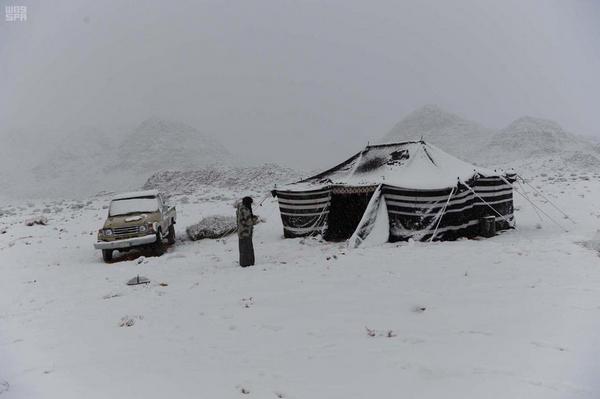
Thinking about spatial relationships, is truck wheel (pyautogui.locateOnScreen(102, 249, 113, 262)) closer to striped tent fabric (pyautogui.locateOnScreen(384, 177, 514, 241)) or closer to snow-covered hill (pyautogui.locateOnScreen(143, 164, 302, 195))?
striped tent fabric (pyautogui.locateOnScreen(384, 177, 514, 241))

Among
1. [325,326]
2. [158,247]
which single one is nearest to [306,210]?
[158,247]

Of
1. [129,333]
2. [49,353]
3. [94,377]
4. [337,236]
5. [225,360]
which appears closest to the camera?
[94,377]

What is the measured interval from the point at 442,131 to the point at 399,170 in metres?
61.0

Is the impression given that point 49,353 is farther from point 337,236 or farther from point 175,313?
point 337,236

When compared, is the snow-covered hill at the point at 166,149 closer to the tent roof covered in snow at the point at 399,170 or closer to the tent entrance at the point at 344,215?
the tent roof covered in snow at the point at 399,170

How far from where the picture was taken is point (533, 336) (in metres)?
5.17

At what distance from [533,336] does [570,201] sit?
50.0 ft

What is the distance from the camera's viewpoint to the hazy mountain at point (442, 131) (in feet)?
210

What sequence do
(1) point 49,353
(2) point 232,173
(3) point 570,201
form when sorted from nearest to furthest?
(1) point 49,353, (3) point 570,201, (2) point 232,173

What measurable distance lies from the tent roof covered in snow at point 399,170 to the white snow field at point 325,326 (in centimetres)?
230

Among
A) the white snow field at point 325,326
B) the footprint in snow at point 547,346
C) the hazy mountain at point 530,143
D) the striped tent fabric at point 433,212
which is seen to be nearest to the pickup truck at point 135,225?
the white snow field at point 325,326

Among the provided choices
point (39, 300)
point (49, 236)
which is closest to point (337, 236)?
point (39, 300)

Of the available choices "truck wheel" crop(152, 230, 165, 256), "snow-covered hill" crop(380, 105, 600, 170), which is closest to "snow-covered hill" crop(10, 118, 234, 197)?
"snow-covered hill" crop(380, 105, 600, 170)

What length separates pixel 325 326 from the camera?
5.94 metres
